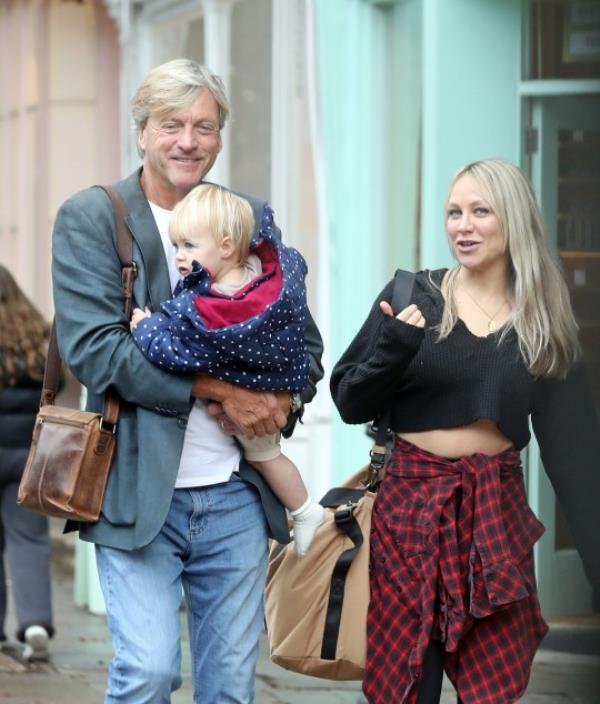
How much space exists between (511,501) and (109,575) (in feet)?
3.60

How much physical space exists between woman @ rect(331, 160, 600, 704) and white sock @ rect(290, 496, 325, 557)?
0.21m

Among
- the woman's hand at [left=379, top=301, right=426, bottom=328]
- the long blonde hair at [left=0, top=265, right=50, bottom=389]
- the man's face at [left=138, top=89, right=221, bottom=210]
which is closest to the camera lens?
the man's face at [left=138, top=89, right=221, bottom=210]

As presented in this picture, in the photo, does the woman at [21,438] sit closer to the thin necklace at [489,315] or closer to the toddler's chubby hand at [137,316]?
the thin necklace at [489,315]

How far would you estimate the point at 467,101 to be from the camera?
7133mm

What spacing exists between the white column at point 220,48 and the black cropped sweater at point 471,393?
4834 mm

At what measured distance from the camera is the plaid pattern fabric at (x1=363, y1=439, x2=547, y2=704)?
4477mm

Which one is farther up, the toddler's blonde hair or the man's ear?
the man's ear

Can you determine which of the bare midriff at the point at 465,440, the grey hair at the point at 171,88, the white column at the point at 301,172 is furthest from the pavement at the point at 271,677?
the grey hair at the point at 171,88

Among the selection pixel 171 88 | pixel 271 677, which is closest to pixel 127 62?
pixel 271 677

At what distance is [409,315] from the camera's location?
14.5ft

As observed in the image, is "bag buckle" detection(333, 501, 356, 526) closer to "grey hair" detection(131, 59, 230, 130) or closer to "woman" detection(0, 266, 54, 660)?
"grey hair" detection(131, 59, 230, 130)

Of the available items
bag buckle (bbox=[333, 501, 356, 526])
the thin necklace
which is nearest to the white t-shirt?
bag buckle (bbox=[333, 501, 356, 526])

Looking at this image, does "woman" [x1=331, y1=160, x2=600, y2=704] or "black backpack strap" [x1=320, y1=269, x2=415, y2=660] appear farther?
"black backpack strap" [x1=320, y1=269, x2=415, y2=660]

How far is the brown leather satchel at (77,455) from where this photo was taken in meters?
4.14
